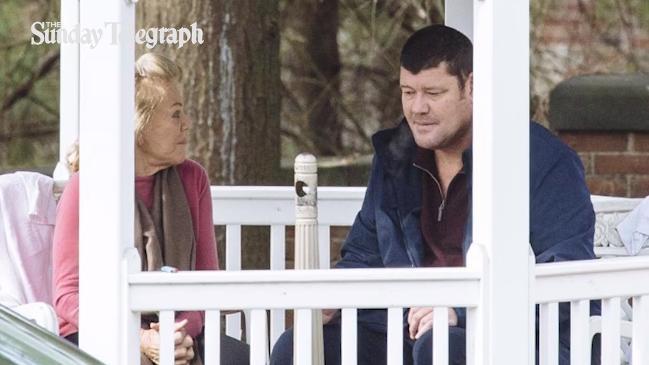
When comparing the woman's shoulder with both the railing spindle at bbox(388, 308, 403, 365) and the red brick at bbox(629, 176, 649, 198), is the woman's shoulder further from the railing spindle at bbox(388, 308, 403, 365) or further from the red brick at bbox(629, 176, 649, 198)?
the red brick at bbox(629, 176, 649, 198)

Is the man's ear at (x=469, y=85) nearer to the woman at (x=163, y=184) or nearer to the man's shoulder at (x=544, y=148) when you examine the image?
the man's shoulder at (x=544, y=148)

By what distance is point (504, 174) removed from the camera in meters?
4.71

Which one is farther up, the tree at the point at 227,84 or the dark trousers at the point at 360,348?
the tree at the point at 227,84

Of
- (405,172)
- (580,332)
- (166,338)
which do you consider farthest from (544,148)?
(166,338)

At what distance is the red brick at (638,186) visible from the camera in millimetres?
8594

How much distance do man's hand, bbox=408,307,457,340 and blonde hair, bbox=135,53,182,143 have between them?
3.47ft

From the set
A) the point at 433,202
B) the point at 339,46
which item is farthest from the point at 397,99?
the point at 433,202

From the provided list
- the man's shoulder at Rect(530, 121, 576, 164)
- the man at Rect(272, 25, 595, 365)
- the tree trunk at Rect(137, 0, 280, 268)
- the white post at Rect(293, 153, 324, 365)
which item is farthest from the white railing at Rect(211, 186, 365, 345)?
the man's shoulder at Rect(530, 121, 576, 164)

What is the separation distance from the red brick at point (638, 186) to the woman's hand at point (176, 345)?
12.1 ft

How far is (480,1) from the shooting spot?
4.75 m

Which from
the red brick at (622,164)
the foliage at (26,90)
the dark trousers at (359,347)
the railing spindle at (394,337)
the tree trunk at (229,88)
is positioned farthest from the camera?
the foliage at (26,90)

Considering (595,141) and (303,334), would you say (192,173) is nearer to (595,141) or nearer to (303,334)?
(303,334)

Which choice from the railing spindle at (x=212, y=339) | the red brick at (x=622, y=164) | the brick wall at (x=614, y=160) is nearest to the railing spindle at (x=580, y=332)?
the railing spindle at (x=212, y=339)

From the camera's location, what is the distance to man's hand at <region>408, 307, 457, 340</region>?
205 inches
